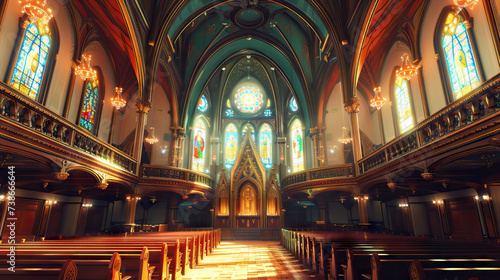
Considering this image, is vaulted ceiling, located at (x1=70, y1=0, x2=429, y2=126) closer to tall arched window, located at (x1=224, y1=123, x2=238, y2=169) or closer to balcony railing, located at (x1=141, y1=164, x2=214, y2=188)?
balcony railing, located at (x1=141, y1=164, x2=214, y2=188)

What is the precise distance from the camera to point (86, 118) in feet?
57.0

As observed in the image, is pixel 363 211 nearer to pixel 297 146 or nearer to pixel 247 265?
pixel 247 265

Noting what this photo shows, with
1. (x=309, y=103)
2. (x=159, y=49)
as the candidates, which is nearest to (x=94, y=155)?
(x=159, y=49)

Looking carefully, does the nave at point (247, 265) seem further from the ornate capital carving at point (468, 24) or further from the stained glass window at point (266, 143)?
Answer: the stained glass window at point (266, 143)

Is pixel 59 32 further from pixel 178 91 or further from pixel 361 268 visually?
pixel 361 268

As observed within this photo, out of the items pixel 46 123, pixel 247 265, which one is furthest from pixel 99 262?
pixel 46 123

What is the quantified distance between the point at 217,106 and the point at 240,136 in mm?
4407

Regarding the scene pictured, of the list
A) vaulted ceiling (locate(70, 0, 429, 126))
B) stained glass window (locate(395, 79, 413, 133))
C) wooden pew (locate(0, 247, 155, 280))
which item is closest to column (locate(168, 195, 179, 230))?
vaulted ceiling (locate(70, 0, 429, 126))

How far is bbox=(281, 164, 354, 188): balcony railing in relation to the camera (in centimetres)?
1593

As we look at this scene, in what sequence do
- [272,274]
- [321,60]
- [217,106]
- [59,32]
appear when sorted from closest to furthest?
1. [272,274]
2. [59,32]
3. [321,60]
4. [217,106]

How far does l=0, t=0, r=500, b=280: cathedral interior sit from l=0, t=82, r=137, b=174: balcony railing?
5 centimetres

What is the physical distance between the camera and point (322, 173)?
17281 millimetres

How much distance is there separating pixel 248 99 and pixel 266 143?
19.8 feet

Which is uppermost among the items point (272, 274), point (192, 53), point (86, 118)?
point (192, 53)
